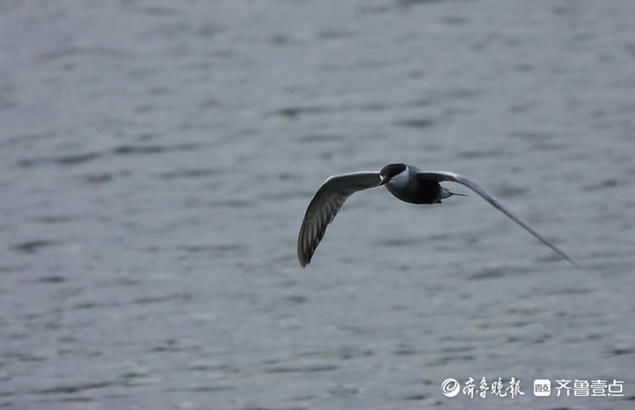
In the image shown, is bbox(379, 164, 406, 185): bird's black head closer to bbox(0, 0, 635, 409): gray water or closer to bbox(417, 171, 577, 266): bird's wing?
bbox(417, 171, 577, 266): bird's wing

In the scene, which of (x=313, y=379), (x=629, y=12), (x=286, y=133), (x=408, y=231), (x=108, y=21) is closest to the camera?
(x=313, y=379)

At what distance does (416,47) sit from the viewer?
25062mm

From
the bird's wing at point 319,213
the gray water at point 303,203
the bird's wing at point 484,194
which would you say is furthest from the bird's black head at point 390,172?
the gray water at point 303,203

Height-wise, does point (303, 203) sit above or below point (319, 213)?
below

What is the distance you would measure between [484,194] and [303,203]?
915 centimetres

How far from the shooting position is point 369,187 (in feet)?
37.3

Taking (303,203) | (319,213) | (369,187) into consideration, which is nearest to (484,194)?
(369,187)

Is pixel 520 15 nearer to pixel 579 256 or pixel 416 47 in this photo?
pixel 416 47

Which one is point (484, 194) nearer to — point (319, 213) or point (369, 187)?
point (369, 187)

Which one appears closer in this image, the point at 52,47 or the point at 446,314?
the point at 446,314

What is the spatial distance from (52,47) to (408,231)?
10473mm

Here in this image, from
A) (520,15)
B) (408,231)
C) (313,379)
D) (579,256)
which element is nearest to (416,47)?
(520,15)

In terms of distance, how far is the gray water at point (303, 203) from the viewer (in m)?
13.1

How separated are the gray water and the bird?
146 cm
